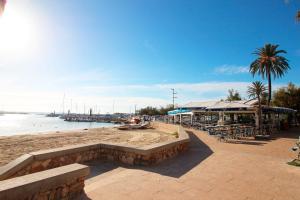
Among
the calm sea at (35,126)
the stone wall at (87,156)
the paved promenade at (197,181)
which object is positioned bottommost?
the calm sea at (35,126)

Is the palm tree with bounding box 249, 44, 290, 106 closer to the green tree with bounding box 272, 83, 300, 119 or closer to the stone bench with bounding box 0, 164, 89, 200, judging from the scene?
the green tree with bounding box 272, 83, 300, 119

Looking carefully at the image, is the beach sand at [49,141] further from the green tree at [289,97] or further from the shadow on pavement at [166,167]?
the green tree at [289,97]

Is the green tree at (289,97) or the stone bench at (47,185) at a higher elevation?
the green tree at (289,97)

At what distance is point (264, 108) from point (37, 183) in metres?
22.2

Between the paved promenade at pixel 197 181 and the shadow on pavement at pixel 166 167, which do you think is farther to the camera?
the shadow on pavement at pixel 166 167

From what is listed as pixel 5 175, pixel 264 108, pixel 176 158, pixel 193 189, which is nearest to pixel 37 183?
pixel 5 175

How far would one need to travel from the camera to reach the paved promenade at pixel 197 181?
457 centimetres

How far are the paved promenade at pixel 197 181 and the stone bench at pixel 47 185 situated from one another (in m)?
0.43

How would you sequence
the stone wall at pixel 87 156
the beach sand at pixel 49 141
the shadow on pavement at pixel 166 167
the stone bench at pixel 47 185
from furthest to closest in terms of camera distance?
the beach sand at pixel 49 141 → the shadow on pavement at pixel 166 167 → the stone wall at pixel 87 156 → the stone bench at pixel 47 185

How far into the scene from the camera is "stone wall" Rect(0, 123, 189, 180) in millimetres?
5457

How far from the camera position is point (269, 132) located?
19531 mm

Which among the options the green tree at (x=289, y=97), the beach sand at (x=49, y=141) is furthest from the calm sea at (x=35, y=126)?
the green tree at (x=289, y=97)

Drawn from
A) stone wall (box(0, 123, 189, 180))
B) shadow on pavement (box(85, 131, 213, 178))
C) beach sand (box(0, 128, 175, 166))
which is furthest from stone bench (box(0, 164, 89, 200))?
beach sand (box(0, 128, 175, 166))

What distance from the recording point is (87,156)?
7445mm
